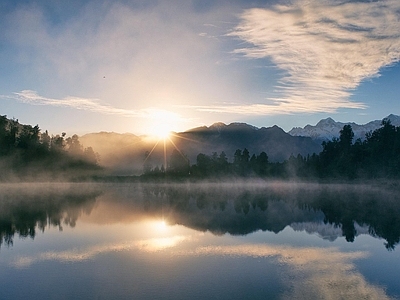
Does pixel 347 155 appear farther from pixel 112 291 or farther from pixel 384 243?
pixel 112 291

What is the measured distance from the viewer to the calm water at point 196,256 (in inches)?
1054

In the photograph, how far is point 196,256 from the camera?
36.9 metres

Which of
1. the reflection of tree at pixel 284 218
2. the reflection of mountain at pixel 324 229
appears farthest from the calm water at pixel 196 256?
the reflection of tree at pixel 284 218

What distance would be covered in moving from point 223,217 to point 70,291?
145 ft

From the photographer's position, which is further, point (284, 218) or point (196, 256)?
point (284, 218)

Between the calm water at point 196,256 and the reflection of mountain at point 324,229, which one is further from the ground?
the calm water at point 196,256

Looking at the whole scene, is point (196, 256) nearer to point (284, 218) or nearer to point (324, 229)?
point (324, 229)

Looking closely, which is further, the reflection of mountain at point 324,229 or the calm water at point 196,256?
the reflection of mountain at point 324,229

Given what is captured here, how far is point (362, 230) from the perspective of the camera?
56.7 meters

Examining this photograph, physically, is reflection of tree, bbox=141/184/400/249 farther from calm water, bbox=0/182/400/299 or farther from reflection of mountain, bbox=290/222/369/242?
reflection of mountain, bbox=290/222/369/242

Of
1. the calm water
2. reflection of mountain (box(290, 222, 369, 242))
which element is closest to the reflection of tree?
the calm water

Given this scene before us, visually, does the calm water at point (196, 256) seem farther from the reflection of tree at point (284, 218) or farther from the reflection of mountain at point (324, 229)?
the reflection of tree at point (284, 218)

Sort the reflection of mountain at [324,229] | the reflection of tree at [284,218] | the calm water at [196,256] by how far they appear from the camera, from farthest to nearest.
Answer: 1. the reflection of tree at [284,218]
2. the reflection of mountain at [324,229]
3. the calm water at [196,256]

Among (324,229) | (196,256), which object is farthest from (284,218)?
(196,256)
